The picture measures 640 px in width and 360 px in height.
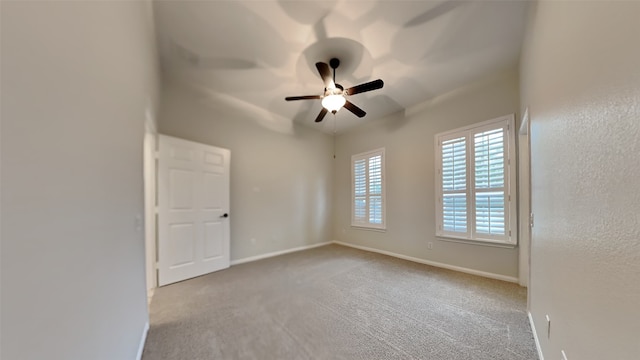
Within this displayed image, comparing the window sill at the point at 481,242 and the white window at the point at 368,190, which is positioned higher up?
the white window at the point at 368,190

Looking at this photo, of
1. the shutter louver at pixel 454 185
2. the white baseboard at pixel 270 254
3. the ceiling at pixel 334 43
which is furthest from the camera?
the white baseboard at pixel 270 254

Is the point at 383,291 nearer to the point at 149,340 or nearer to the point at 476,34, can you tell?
the point at 149,340

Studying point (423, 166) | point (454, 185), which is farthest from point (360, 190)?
point (454, 185)

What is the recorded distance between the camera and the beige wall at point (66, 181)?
57 cm

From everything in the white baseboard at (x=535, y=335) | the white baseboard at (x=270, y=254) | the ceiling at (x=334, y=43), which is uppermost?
the ceiling at (x=334, y=43)

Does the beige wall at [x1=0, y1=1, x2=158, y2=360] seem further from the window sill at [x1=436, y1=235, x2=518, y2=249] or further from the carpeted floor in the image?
the window sill at [x1=436, y1=235, x2=518, y2=249]

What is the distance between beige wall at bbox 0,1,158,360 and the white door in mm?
1756

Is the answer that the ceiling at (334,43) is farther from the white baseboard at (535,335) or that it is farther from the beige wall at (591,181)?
the white baseboard at (535,335)

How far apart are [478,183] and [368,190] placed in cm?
207

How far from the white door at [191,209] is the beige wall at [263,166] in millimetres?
269

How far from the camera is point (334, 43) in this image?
249cm

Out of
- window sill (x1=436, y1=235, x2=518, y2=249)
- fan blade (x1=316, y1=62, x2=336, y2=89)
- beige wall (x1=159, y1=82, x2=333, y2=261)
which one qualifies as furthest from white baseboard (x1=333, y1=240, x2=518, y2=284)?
fan blade (x1=316, y1=62, x2=336, y2=89)

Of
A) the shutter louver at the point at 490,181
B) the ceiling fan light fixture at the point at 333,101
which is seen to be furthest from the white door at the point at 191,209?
the shutter louver at the point at 490,181

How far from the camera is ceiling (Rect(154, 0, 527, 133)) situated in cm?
209
